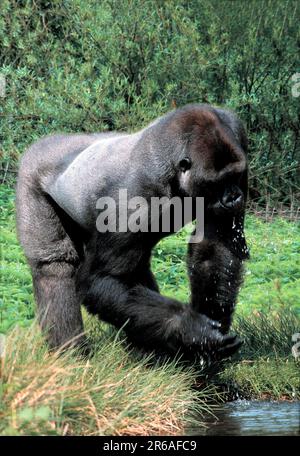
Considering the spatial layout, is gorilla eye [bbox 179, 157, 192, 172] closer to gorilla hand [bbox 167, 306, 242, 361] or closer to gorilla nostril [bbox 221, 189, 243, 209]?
gorilla nostril [bbox 221, 189, 243, 209]

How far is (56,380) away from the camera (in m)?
3.51

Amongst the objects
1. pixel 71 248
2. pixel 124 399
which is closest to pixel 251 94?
pixel 71 248

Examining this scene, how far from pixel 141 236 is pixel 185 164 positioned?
402 mm

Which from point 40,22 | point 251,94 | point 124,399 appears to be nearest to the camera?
point 124,399

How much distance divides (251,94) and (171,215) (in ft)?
18.7

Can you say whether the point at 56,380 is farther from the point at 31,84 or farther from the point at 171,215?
the point at 31,84

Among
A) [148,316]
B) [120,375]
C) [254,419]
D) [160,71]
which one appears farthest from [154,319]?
[160,71]

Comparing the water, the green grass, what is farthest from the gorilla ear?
the water

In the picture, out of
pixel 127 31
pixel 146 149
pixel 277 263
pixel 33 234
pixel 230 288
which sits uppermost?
pixel 127 31

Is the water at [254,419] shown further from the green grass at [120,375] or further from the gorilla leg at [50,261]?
the gorilla leg at [50,261]

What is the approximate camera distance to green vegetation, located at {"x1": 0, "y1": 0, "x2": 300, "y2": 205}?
9672mm

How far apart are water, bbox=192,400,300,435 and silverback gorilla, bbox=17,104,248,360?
0.29 meters

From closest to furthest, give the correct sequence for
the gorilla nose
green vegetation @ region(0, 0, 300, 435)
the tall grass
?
the tall grass < the gorilla nose < green vegetation @ region(0, 0, 300, 435)
